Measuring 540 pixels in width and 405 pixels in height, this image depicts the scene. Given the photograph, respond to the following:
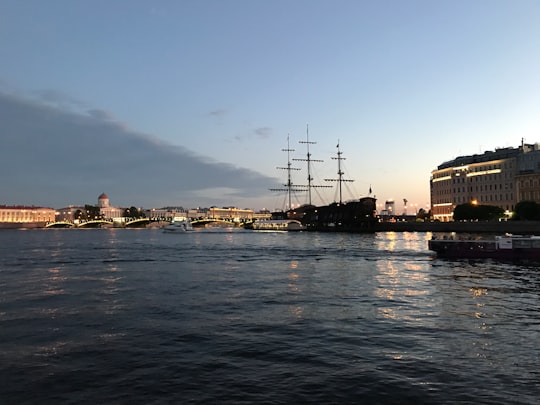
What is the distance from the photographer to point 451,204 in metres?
170

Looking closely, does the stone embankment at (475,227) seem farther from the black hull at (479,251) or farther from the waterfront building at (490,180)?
the black hull at (479,251)

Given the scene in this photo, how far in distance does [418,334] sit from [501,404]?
6602mm

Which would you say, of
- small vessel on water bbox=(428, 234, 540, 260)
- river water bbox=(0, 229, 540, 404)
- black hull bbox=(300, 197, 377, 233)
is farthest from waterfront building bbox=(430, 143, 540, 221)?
river water bbox=(0, 229, 540, 404)

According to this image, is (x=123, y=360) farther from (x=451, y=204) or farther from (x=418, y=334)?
(x=451, y=204)

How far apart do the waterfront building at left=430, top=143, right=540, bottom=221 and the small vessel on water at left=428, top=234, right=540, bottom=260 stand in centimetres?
9669

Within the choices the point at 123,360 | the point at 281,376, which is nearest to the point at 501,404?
the point at 281,376

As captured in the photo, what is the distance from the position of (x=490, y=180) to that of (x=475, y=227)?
123 ft

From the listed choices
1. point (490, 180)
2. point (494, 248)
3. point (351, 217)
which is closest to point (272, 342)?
point (494, 248)

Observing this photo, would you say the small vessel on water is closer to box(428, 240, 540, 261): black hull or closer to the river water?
box(428, 240, 540, 261): black hull

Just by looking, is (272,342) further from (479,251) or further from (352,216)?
(352,216)

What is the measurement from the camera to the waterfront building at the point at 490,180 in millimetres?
137000

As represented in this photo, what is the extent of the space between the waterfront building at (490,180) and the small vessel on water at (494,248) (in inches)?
3807

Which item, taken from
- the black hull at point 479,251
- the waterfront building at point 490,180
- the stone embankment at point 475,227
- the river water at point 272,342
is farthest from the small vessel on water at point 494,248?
the waterfront building at point 490,180

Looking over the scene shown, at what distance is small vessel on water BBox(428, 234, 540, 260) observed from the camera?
1939 inches
